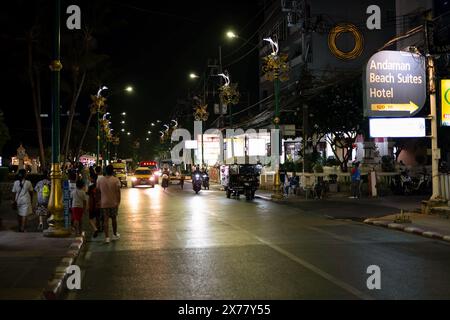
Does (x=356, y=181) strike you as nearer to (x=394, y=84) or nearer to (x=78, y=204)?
(x=394, y=84)

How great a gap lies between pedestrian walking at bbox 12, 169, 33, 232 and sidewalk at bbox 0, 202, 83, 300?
464 mm

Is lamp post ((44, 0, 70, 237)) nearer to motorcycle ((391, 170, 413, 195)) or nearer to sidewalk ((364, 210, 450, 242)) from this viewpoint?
sidewalk ((364, 210, 450, 242))

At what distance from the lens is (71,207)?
51.0 feet

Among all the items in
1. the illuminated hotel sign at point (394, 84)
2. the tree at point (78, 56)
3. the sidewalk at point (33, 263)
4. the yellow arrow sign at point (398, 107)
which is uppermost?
the tree at point (78, 56)

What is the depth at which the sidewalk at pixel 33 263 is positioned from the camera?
8.00m

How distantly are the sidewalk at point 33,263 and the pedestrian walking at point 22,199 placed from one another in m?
0.46

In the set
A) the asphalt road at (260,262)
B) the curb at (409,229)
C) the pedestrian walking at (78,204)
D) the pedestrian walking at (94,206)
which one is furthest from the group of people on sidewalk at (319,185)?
the pedestrian walking at (78,204)

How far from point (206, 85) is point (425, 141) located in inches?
2261

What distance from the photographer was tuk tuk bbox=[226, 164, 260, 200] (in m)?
30.6

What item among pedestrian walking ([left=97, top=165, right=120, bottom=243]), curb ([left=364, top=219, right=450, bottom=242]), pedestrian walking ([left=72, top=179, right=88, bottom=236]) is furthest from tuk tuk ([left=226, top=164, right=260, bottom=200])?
pedestrian walking ([left=97, top=165, right=120, bottom=243])

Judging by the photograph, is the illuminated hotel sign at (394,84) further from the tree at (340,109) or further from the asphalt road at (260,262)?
the tree at (340,109)

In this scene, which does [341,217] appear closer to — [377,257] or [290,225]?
[290,225]

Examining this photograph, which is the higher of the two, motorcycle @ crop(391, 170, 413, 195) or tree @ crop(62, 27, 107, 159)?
tree @ crop(62, 27, 107, 159)

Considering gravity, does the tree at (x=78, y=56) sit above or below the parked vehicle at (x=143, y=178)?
above
